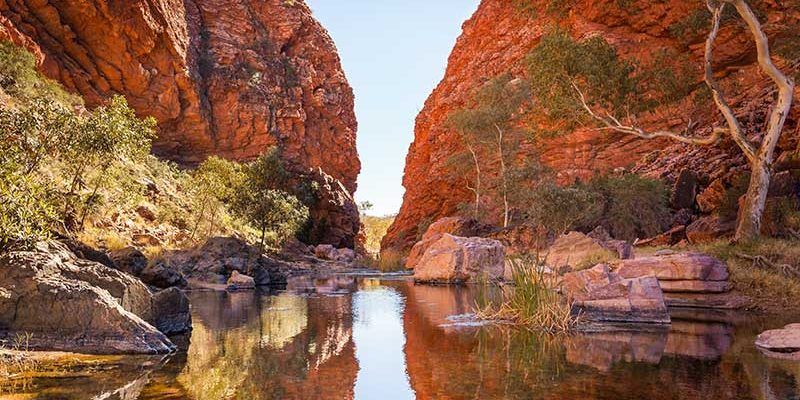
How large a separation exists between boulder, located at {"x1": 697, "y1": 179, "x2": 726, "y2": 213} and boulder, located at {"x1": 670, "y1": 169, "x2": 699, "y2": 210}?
198cm

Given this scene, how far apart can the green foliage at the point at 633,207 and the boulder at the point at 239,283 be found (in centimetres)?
1845

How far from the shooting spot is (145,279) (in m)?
15.1

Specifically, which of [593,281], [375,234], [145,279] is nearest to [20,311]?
[145,279]

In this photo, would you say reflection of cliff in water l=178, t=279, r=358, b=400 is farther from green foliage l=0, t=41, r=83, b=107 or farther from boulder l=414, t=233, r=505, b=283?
green foliage l=0, t=41, r=83, b=107

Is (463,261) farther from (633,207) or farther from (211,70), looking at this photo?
(211,70)

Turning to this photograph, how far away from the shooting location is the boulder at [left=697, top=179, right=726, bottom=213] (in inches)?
989

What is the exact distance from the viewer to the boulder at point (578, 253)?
63.3 feet

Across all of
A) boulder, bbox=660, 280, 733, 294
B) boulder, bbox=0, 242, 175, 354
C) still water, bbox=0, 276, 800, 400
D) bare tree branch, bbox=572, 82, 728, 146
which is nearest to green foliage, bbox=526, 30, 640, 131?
bare tree branch, bbox=572, 82, 728, 146

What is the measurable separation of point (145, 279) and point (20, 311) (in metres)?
7.86

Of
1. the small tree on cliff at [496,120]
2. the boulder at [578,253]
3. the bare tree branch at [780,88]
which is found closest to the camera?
the bare tree branch at [780,88]

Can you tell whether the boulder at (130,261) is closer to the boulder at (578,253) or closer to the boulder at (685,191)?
the boulder at (578,253)

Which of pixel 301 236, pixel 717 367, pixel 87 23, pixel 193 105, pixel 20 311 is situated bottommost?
pixel 717 367

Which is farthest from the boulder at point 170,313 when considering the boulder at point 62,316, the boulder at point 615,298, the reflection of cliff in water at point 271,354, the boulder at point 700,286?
the boulder at point 700,286

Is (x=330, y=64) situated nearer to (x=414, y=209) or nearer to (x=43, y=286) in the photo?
(x=414, y=209)
